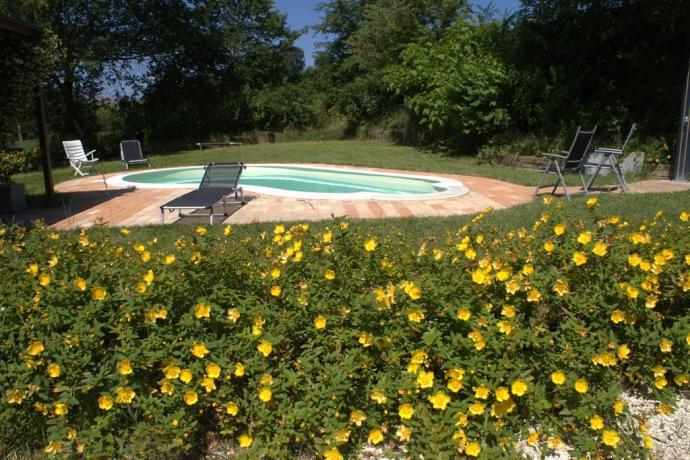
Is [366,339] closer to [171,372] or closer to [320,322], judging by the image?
[320,322]

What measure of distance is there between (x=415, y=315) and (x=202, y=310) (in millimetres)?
851

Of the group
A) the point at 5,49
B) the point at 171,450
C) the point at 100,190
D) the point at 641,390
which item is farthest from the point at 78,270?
the point at 100,190

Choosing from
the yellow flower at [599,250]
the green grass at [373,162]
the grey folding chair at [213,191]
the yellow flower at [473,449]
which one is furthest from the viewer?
the green grass at [373,162]

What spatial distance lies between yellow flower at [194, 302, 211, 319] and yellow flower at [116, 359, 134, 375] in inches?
11.9

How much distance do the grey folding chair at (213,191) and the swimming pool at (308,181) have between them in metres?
0.71

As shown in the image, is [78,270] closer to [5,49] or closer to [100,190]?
[5,49]

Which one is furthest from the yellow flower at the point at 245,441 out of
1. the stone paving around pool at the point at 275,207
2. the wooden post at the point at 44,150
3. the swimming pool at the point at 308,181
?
the wooden post at the point at 44,150

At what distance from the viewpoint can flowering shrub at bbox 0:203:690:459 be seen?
1850 millimetres

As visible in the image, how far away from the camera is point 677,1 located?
404 inches

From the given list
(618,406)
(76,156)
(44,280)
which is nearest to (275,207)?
(44,280)

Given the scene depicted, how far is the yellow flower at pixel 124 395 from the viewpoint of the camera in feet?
6.00

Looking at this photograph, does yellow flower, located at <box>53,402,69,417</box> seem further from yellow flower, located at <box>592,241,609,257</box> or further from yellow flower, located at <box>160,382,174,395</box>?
yellow flower, located at <box>592,241,609,257</box>

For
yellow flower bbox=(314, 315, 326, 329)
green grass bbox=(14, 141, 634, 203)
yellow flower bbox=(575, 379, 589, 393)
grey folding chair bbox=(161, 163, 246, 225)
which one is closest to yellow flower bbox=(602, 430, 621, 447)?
yellow flower bbox=(575, 379, 589, 393)

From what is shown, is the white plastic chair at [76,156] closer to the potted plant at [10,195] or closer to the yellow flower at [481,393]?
the potted plant at [10,195]
